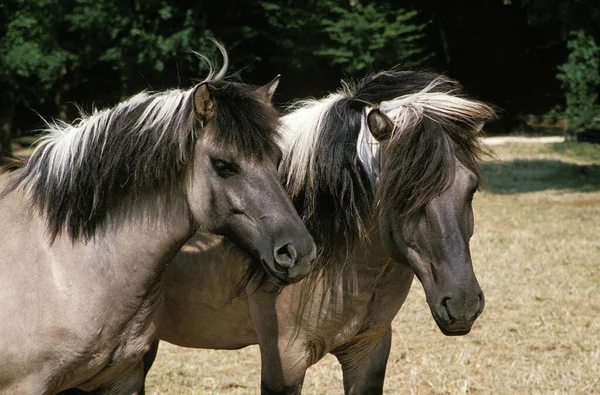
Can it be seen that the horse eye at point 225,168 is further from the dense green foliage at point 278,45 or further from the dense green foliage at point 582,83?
the dense green foliage at point 582,83

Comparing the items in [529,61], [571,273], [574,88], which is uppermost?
[571,273]

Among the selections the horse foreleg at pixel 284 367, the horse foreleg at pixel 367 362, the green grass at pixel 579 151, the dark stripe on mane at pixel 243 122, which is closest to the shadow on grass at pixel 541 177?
the green grass at pixel 579 151

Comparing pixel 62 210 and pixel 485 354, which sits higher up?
pixel 62 210

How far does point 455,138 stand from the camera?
335 centimetres

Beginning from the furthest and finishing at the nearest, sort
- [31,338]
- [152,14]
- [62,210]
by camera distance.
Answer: [152,14] < [62,210] < [31,338]

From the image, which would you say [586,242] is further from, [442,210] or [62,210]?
[62,210]

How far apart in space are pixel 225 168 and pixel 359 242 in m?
0.83

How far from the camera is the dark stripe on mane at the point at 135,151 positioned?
10.1 ft

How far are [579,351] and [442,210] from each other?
3.27m

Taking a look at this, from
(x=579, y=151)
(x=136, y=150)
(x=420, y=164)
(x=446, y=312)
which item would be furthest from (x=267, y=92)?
(x=579, y=151)

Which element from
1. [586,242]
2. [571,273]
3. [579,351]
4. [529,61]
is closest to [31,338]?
[579,351]

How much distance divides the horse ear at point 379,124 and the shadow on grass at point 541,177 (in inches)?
434

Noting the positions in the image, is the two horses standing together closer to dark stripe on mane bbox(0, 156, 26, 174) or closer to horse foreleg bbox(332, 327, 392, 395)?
horse foreleg bbox(332, 327, 392, 395)

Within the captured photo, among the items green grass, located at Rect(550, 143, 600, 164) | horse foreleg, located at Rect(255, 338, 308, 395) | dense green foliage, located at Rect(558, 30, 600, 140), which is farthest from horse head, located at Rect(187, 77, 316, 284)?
dense green foliage, located at Rect(558, 30, 600, 140)
